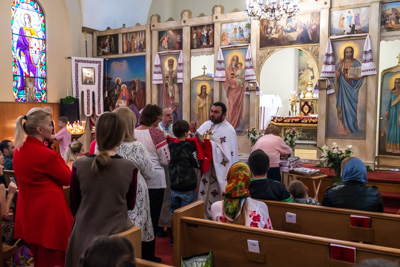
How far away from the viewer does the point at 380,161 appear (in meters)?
9.54

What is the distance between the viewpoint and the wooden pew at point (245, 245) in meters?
2.42

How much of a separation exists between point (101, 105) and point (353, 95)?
865 cm

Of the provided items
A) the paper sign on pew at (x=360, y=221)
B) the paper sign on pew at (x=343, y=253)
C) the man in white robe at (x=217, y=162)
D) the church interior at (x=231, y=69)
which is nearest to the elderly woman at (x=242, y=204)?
the paper sign on pew at (x=343, y=253)

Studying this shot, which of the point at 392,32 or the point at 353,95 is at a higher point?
the point at 392,32

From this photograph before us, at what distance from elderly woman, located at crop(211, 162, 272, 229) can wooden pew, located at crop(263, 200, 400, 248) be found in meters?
0.59

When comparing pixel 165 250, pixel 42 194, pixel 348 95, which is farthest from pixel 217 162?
pixel 348 95

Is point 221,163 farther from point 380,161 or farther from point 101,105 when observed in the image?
point 101,105

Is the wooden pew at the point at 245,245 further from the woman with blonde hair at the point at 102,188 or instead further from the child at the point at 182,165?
the child at the point at 182,165

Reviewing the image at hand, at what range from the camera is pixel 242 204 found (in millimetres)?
3045

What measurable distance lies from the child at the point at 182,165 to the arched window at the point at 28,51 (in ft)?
29.8

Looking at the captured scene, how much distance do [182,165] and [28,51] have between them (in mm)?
9868

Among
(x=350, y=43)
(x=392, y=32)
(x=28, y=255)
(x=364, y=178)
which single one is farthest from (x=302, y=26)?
(x=28, y=255)

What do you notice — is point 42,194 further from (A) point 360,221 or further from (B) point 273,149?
(B) point 273,149

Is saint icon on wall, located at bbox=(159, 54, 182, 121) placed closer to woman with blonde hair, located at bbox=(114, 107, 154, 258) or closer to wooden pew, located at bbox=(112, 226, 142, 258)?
woman with blonde hair, located at bbox=(114, 107, 154, 258)
